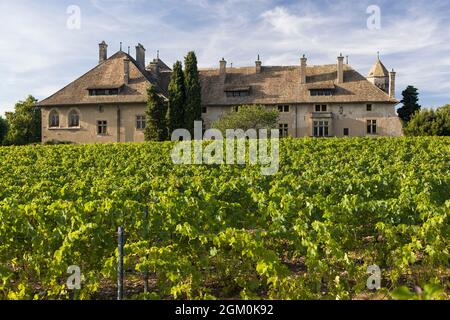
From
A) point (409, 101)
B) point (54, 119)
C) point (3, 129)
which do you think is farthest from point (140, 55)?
point (409, 101)

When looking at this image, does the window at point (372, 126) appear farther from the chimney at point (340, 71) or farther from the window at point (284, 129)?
the window at point (284, 129)

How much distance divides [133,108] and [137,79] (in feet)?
10.2

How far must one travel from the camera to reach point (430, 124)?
36.9m

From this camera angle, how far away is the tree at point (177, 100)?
37000 millimetres

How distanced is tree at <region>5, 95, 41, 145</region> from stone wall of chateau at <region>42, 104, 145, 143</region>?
39.8 ft

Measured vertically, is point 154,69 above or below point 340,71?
above

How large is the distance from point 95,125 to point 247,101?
15.2 metres

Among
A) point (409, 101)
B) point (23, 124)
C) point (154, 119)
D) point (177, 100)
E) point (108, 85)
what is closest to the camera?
point (154, 119)

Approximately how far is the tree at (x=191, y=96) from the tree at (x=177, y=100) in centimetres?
46

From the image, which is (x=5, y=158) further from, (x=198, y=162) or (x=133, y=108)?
(x=133, y=108)

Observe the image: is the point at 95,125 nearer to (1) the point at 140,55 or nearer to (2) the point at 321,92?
(1) the point at 140,55

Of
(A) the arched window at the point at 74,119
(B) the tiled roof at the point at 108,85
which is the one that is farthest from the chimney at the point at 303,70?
(A) the arched window at the point at 74,119

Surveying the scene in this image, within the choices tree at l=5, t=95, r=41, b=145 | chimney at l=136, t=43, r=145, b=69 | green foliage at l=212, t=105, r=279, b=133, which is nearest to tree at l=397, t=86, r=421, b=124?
green foliage at l=212, t=105, r=279, b=133
